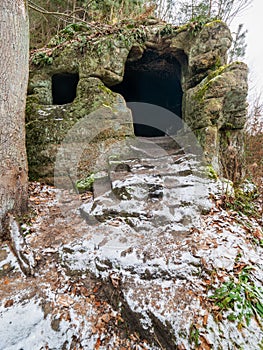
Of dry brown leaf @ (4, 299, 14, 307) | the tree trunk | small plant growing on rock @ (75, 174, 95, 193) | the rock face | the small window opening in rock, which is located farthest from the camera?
the small window opening in rock

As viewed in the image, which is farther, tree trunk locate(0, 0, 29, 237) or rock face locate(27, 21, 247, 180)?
rock face locate(27, 21, 247, 180)

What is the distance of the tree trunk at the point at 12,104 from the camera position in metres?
2.92

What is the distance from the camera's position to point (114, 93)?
202 inches

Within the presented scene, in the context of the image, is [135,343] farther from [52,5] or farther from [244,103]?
[52,5]

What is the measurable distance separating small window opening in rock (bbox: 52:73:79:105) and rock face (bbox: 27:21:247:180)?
28cm

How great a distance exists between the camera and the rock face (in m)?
4.74

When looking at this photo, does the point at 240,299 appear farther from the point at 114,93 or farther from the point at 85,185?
the point at 114,93

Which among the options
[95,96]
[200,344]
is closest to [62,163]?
[95,96]

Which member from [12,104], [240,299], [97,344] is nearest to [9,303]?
[97,344]

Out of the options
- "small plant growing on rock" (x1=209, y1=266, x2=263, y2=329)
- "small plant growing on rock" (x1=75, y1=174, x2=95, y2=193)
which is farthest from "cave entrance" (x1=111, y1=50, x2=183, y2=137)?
"small plant growing on rock" (x1=209, y1=266, x2=263, y2=329)

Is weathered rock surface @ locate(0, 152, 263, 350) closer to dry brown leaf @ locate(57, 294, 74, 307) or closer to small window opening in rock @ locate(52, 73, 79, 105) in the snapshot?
dry brown leaf @ locate(57, 294, 74, 307)

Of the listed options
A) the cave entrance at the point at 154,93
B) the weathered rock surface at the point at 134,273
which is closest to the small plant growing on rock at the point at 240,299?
the weathered rock surface at the point at 134,273

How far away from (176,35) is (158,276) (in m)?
6.45

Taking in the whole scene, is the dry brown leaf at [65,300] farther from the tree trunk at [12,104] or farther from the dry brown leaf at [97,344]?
the tree trunk at [12,104]
